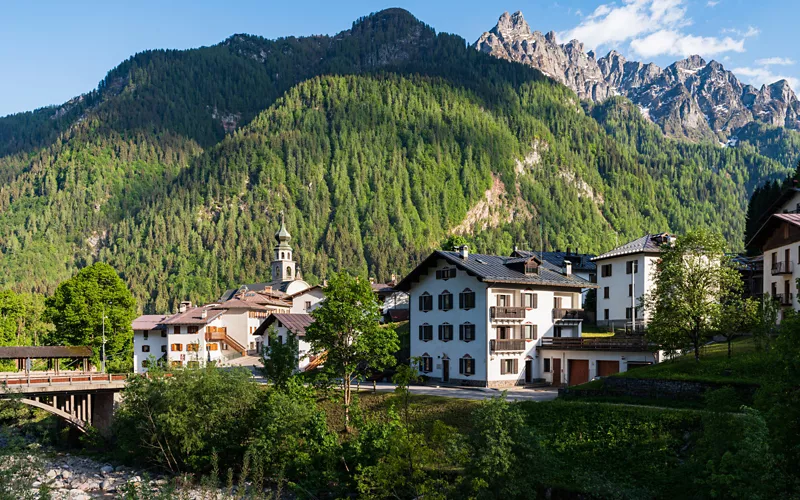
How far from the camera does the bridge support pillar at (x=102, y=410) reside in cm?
6222

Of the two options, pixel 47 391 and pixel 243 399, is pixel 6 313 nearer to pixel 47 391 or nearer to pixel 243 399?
pixel 47 391

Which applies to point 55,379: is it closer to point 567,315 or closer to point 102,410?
point 102,410

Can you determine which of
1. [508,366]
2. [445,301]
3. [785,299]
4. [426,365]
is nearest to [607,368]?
[508,366]

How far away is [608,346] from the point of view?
56.9 metres

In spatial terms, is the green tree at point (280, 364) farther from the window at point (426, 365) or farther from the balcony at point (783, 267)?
the balcony at point (783, 267)

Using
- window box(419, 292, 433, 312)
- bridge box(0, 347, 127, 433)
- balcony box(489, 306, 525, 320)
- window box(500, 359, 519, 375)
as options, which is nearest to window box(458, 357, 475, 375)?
window box(500, 359, 519, 375)

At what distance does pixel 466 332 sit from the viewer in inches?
2440

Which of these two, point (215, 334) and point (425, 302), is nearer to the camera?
point (425, 302)

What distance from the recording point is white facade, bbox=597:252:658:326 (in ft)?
233

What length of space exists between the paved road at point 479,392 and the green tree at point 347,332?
5207 millimetres

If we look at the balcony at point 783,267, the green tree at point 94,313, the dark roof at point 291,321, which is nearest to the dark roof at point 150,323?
the green tree at point 94,313

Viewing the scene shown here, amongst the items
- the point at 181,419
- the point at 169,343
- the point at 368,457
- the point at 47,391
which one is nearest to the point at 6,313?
the point at 169,343

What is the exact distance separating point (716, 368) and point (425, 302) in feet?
93.4

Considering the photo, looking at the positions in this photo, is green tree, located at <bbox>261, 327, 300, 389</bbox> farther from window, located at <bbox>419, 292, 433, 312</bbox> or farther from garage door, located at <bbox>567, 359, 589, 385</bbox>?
garage door, located at <bbox>567, 359, 589, 385</bbox>
